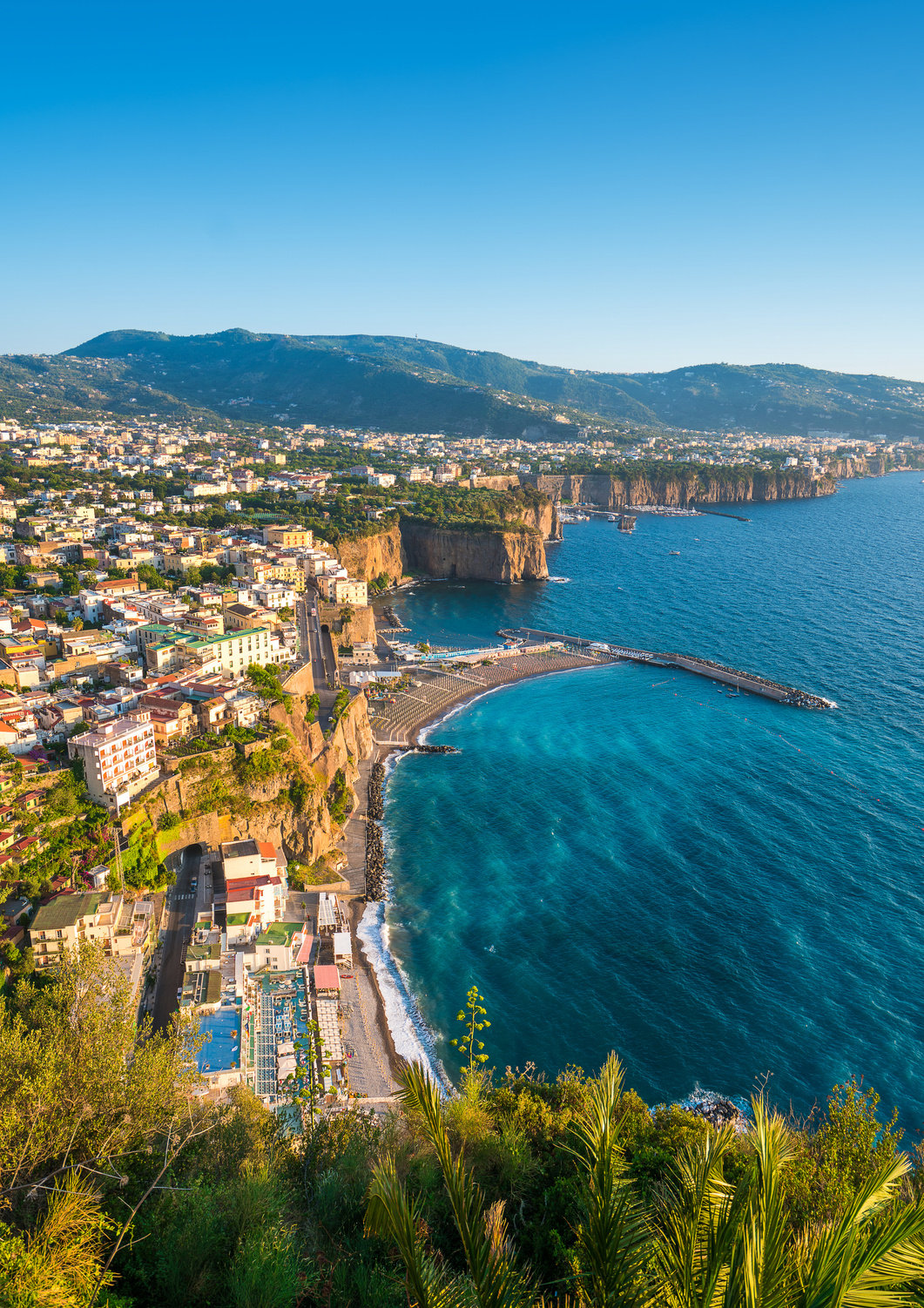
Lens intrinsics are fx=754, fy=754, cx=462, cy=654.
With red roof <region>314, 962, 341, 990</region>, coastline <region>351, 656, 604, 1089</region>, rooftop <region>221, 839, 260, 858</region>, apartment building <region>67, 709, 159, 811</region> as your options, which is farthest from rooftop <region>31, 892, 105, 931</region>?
coastline <region>351, 656, 604, 1089</region>

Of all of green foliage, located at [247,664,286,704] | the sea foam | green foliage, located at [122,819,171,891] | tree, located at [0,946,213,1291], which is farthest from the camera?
green foliage, located at [247,664,286,704]

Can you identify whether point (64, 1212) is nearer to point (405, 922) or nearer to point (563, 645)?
point (405, 922)

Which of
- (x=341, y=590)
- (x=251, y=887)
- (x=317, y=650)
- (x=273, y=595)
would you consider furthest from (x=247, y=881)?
(x=341, y=590)

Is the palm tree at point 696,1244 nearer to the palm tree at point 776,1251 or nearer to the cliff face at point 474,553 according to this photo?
the palm tree at point 776,1251

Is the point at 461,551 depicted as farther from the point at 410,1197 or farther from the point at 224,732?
the point at 410,1197

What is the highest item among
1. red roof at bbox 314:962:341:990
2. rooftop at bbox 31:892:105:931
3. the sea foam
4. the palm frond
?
the palm frond

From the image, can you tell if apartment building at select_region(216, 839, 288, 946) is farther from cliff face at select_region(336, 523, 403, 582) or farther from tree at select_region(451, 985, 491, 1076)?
cliff face at select_region(336, 523, 403, 582)

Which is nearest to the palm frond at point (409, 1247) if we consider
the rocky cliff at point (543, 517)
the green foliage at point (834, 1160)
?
the green foliage at point (834, 1160)
